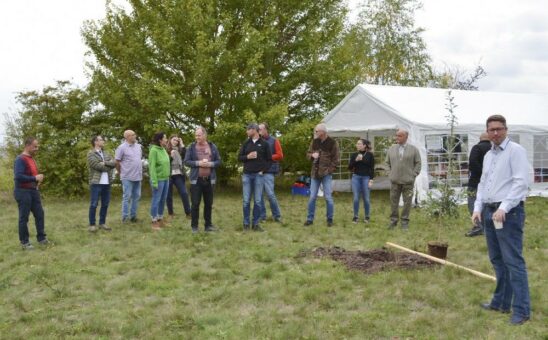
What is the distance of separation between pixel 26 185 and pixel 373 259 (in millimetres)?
4985

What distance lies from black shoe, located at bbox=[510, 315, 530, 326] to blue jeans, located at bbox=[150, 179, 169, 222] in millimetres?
6239

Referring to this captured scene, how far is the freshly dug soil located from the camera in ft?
20.1

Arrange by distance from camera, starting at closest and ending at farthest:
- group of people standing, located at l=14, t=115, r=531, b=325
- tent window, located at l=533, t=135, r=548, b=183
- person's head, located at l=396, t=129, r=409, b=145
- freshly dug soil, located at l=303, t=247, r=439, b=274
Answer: freshly dug soil, located at l=303, t=247, r=439, b=274, group of people standing, located at l=14, t=115, r=531, b=325, person's head, located at l=396, t=129, r=409, b=145, tent window, located at l=533, t=135, r=548, b=183

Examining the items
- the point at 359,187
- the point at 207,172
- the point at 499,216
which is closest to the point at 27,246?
the point at 207,172

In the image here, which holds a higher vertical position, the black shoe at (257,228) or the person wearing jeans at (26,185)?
the person wearing jeans at (26,185)

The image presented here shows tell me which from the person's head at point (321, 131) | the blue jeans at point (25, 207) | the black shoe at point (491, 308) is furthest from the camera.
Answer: the person's head at point (321, 131)

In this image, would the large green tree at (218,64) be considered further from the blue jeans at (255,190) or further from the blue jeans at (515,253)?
the blue jeans at (515,253)

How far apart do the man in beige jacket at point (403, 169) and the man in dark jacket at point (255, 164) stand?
7.03 ft

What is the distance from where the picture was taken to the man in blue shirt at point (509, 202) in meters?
4.18

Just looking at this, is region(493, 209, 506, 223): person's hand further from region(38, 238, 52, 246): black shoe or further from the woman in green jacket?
region(38, 238, 52, 246): black shoe

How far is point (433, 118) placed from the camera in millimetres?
12688

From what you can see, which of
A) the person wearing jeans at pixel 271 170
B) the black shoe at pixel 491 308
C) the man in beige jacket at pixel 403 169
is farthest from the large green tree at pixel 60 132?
the black shoe at pixel 491 308

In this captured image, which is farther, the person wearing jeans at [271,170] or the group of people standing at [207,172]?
the person wearing jeans at [271,170]

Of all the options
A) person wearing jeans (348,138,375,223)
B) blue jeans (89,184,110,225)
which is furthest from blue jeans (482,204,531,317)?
blue jeans (89,184,110,225)
